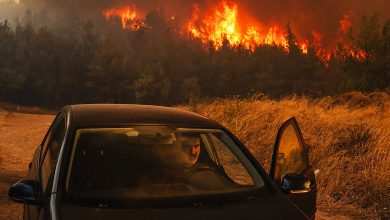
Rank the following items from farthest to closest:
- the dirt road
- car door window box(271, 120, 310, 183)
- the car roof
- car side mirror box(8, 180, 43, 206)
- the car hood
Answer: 1. the dirt road
2. car door window box(271, 120, 310, 183)
3. the car roof
4. car side mirror box(8, 180, 43, 206)
5. the car hood

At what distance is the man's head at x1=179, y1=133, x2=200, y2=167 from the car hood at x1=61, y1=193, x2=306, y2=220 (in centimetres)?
92

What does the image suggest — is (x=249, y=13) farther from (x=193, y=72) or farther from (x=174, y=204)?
(x=174, y=204)

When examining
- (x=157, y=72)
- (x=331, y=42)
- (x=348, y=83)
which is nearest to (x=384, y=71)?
(x=348, y=83)

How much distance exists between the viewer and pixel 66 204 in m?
2.72

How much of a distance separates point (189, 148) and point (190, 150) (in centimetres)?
3

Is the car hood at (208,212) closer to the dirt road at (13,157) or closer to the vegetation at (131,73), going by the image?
the dirt road at (13,157)

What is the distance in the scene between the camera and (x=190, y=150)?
158 inches

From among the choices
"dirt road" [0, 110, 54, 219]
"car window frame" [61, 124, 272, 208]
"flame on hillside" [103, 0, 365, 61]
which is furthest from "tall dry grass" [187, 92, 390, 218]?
"flame on hillside" [103, 0, 365, 61]

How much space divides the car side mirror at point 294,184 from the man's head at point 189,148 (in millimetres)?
826

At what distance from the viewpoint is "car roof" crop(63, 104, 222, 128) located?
11.0 feet

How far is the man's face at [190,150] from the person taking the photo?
380 cm

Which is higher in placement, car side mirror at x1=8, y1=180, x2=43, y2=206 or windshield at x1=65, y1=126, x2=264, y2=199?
windshield at x1=65, y1=126, x2=264, y2=199

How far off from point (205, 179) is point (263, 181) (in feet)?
1.42

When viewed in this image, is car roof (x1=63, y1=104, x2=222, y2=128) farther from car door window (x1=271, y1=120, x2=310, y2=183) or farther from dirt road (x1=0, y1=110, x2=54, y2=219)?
dirt road (x1=0, y1=110, x2=54, y2=219)
